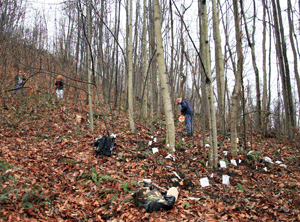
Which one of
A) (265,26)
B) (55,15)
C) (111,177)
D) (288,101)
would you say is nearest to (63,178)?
(111,177)

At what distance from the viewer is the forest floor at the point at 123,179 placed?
3.20 m

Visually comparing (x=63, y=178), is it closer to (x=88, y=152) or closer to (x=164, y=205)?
(x=88, y=152)

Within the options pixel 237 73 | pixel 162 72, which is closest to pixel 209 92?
pixel 237 73

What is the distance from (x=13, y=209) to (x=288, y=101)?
9.70 m

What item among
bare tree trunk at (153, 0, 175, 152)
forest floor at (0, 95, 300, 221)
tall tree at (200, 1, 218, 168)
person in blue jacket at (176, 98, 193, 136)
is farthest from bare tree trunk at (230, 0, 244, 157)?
person in blue jacket at (176, 98, 193, 136)

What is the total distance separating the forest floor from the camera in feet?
10.5

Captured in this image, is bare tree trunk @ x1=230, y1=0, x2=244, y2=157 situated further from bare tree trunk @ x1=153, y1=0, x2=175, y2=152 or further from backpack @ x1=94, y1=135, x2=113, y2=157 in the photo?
backpack @ x1=94, y1=135, x2=113, y2=157

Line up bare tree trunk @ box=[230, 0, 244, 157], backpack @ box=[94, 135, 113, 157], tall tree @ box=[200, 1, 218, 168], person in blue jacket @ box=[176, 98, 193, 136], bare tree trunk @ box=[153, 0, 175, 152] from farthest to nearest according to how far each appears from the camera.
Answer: person in blue jacket @ box=[176, 98, 193, 136]
bare tree trunk @ box=[153, 0, 175, 152]
backpack @ box=[94, 135, 113, 157]
bare tree trunk @ box=[230, 0, 244, 157]
tall tree @ box=[200, 1, 218, 168]

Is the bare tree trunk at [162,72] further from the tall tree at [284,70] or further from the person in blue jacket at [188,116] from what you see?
the tall tree at [284,70]

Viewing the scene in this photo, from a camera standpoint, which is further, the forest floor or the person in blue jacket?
the person in blue jacket

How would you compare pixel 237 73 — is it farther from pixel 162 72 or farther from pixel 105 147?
pixel 105 147

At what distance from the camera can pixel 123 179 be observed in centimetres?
426

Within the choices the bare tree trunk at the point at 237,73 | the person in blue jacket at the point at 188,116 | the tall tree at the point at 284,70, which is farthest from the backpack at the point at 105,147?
the tall tree at the point at 284,70

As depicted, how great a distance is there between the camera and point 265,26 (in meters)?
10.6
